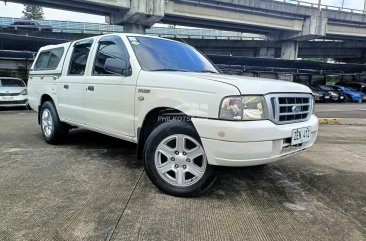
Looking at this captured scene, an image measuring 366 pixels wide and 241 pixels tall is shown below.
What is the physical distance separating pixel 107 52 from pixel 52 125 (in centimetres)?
197

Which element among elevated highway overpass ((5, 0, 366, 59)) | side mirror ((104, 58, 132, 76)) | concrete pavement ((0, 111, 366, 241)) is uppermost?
elevated highway overpass ((5, 0, 366, 59))

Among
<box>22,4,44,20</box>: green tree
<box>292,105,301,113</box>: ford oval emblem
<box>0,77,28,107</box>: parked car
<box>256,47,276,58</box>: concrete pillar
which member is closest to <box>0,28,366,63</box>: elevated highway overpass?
<box>256,47,276,58</box>: concrete pillar

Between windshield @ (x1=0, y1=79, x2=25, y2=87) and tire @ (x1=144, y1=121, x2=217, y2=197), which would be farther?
windshield @ (x1=0, y1=79, x2=25, y2=87)

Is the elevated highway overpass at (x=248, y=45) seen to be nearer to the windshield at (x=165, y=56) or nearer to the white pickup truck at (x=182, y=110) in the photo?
the windshield at (x=165, y=56)

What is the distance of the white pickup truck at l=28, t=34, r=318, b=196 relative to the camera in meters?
3.05

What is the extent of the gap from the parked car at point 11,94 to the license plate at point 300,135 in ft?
39.4

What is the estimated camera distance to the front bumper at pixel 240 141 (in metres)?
2.98

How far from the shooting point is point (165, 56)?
425 centimetres

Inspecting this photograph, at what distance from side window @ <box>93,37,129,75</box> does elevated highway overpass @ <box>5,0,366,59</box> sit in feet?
77.1

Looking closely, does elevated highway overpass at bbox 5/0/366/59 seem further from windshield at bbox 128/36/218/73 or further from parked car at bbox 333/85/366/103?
windshield at bbox 128/36/218/73

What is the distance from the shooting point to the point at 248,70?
26672 mm

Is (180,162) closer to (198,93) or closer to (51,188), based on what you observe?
(198,93)

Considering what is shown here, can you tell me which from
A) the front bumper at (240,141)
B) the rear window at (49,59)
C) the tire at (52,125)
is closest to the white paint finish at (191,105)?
the front bumper at (240,141)

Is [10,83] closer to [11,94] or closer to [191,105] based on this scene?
[11,94]
